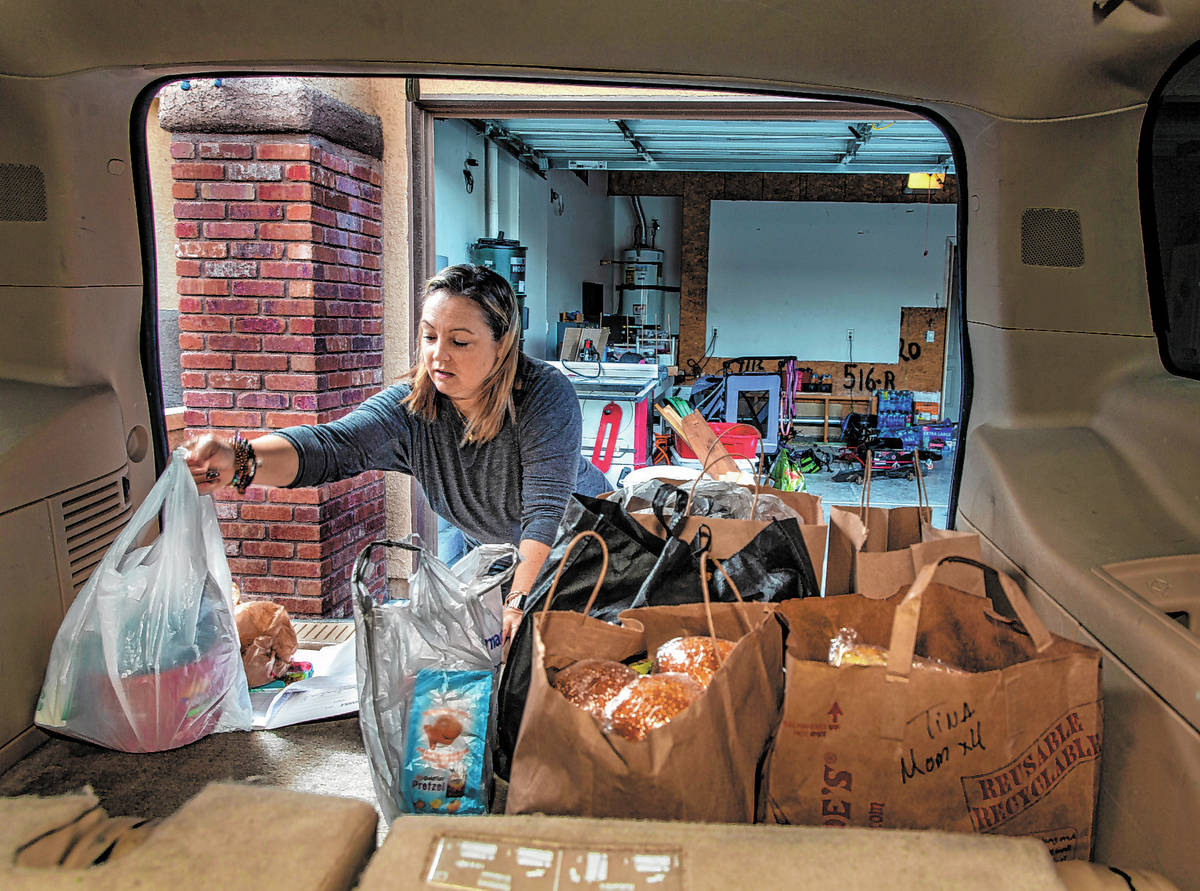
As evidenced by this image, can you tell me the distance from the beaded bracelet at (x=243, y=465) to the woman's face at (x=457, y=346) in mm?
468

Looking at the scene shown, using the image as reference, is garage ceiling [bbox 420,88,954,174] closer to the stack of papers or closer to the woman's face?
the woman's face

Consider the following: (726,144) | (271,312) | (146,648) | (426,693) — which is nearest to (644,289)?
(726,144)

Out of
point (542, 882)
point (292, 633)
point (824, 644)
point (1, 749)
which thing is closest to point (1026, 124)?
point (824, 644)

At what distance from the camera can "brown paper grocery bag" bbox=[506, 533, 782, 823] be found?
87cm

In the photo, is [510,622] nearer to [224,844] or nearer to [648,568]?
[648,568]

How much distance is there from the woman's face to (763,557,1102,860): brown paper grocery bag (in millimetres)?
1303

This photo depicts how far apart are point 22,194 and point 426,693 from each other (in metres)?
1.04

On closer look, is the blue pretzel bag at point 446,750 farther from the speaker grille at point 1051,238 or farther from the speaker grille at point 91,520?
the speaker grille at point 1051,238

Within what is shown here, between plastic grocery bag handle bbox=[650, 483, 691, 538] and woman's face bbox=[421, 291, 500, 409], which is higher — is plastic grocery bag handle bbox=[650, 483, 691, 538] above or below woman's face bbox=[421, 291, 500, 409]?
below

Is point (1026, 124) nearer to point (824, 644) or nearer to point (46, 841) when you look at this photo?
point (824, 644)

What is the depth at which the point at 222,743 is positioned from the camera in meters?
1.32

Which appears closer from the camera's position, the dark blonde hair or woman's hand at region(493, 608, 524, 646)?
woman's hand at region(493, 608, 524, 646)

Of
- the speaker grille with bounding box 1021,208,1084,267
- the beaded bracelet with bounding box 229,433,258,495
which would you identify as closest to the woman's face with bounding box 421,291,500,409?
the beaded bracelet with bounding box 229,433,258,495

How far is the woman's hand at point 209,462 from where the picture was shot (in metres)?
1.62
